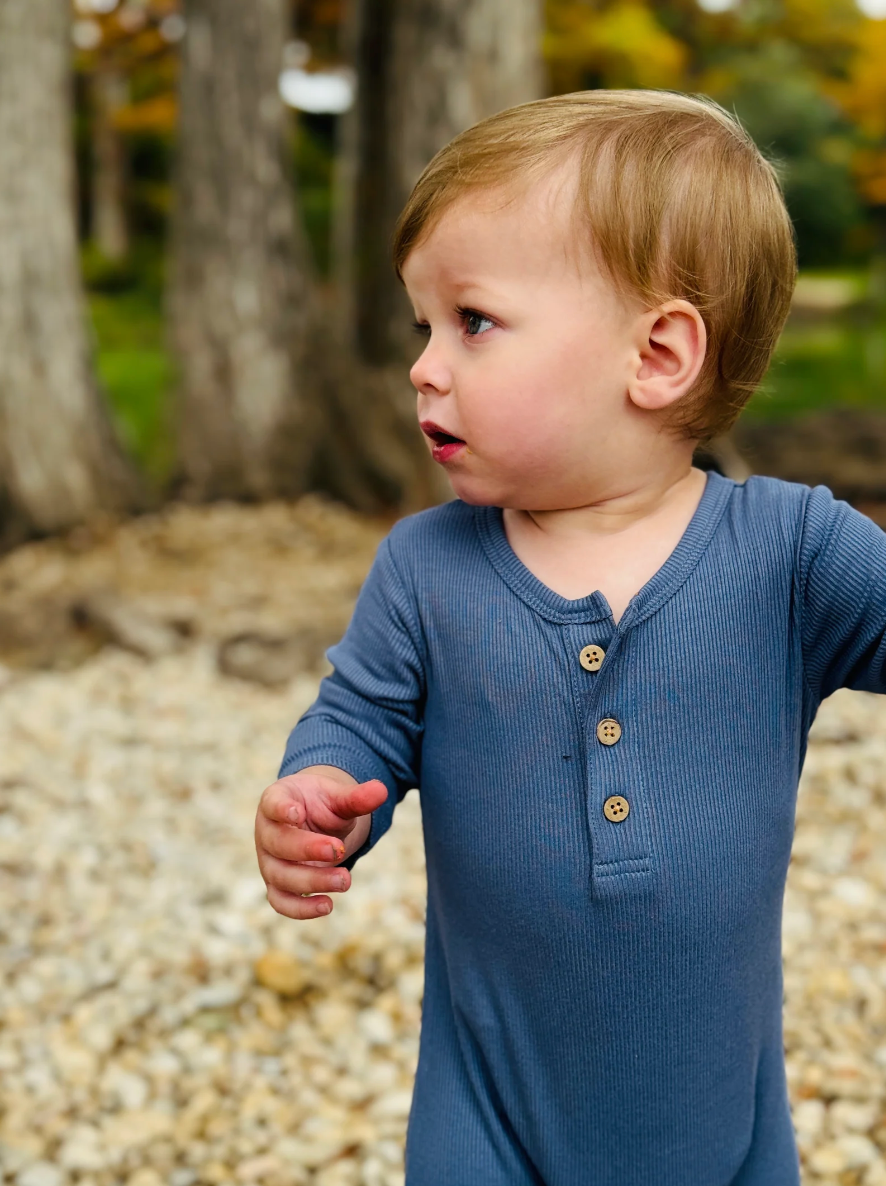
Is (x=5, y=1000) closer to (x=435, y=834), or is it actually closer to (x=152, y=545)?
(x=435, y=834)

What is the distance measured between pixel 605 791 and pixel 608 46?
8.38 m

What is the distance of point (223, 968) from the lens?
258 centimetres

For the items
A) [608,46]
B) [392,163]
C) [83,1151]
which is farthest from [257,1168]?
[608,46]

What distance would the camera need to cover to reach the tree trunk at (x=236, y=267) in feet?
19.0

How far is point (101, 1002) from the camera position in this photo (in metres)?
2.48

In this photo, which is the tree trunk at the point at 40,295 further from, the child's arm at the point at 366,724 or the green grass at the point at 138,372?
the child's arm at the point at 366,724

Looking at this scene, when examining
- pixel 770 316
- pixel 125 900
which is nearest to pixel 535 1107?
pixel 770 316

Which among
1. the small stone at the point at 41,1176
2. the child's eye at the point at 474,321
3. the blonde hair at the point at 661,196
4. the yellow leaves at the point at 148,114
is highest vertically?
the blonde hair at the point at 661,196

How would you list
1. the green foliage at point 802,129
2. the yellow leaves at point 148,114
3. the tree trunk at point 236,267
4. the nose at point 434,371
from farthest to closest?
the yellow leaves at point 148,114 < the green foliage at point 802,129 < the tree trunk at point 236,267 < the nose at point 434,371

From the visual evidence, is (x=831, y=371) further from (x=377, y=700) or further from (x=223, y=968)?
(x=377, y=700)

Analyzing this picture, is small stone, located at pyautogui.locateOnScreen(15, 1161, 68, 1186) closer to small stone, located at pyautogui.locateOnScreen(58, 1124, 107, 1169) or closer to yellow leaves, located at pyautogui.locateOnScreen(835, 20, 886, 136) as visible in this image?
small stone, located at pyautogui.locateOnScreen(58, 1124, 107, 1169)

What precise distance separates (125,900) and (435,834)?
5.53ft

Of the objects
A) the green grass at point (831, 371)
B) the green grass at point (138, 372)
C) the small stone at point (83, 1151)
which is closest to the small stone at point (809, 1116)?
the small stone at point (83, 1151)

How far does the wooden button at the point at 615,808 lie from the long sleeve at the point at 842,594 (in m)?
0.28
